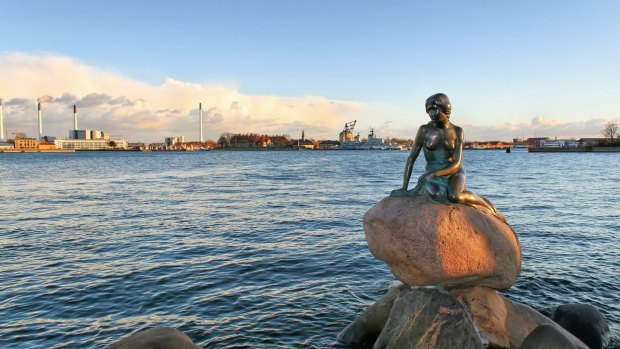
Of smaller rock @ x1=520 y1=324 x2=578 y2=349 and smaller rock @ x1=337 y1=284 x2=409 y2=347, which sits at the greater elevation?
smaller rock @ x1=520 y1=324 x2=578 y2=349

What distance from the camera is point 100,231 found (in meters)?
20.1

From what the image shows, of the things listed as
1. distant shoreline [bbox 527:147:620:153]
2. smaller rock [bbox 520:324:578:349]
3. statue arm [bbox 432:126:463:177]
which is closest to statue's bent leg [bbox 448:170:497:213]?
statue arm [bbox 432:126:463:177]

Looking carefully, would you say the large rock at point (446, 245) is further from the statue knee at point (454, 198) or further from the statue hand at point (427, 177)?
the statue hand at point (427, 177)

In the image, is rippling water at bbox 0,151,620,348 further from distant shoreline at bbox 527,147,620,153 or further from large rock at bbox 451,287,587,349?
distant shoreline at bbox 527,147,620,153

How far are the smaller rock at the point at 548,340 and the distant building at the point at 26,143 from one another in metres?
223

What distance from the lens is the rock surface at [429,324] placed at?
713 centimetres

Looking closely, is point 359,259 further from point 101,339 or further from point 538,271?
point 101,339

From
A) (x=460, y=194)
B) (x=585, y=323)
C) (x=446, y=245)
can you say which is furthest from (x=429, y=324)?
(x=585, y=323)

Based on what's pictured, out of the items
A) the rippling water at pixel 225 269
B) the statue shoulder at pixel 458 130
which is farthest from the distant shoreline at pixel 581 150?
the statue shoulder at pixel 458 130

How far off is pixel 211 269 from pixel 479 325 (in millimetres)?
8645

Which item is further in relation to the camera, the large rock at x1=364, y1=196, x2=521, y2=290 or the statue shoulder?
the statue shoulder

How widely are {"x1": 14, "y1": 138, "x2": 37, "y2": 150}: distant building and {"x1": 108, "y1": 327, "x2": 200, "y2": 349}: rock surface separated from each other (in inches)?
8662

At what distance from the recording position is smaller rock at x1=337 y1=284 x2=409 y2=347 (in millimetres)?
8648

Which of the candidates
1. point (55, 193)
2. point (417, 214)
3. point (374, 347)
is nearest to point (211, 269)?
point (374, 347)
